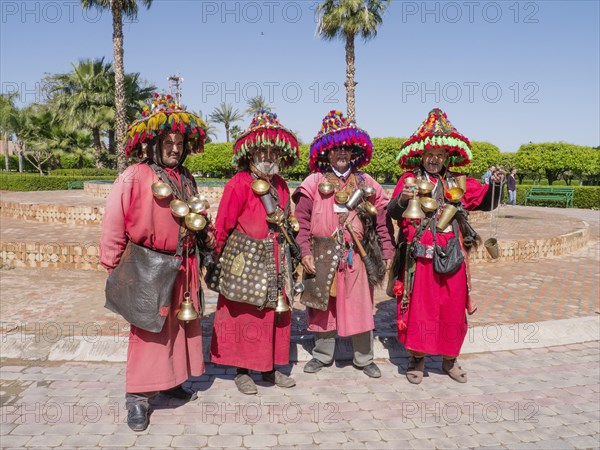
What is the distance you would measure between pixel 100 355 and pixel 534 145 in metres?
35.5

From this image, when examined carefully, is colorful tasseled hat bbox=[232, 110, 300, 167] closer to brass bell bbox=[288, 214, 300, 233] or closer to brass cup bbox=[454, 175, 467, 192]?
brass bell bbox=[288, 214, 300, 233]

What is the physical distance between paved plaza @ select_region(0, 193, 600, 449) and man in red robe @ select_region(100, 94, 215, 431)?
310 millimetres

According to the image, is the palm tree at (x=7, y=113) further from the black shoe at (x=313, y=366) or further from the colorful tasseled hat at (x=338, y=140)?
the black shoe at (x=313, y=366)

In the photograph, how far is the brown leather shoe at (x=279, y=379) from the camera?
12.8 ft

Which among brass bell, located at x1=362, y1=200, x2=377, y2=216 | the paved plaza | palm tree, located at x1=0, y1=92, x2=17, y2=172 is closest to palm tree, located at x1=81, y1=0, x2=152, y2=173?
the paved plaza

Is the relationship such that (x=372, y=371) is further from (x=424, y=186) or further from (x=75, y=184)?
(x=75, y=184)

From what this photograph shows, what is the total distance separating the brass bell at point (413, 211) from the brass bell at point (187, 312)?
5.67 feet

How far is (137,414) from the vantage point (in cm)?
321

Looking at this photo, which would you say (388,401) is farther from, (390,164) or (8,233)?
(390,164)

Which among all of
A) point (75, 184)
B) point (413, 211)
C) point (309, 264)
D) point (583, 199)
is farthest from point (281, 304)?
point (75, 184)

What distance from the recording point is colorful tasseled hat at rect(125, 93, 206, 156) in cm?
323

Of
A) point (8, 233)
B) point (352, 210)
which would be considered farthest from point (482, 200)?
point (8, 233)

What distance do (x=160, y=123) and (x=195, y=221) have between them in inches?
27.7

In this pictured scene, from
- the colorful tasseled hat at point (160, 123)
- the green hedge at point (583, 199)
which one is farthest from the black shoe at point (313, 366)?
the green hedge at point (583, 199)
